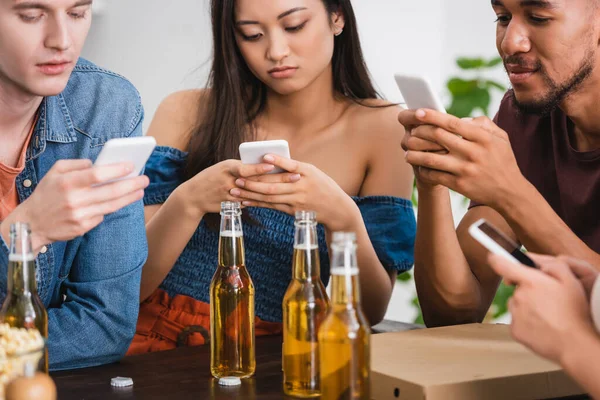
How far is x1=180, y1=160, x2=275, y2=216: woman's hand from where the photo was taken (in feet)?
5.17

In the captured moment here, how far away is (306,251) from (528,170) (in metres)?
0.90

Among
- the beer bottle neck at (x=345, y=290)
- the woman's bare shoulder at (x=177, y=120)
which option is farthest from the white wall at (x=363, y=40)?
the beer bottle neck at (x=345, y=290)

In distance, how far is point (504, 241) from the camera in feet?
3.61

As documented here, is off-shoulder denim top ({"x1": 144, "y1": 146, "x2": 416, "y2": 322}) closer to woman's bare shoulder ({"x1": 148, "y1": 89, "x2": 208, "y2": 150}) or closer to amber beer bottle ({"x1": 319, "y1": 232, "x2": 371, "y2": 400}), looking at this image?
woman's bare shoulder ({"x1": 148, "y1": 89, "x2": 208, "y2": 150})

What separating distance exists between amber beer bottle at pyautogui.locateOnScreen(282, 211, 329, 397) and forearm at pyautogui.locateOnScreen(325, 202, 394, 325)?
1.87 feet

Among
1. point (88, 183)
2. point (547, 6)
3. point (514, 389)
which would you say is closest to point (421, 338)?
point (514, 389)

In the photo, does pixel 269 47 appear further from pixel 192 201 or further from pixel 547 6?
pixel 547 6

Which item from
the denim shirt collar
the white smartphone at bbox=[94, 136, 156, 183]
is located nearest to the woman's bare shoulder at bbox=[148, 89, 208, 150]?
the denim shirt collar

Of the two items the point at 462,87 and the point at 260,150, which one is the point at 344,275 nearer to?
the point at 260,150

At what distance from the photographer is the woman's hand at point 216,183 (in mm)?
1577

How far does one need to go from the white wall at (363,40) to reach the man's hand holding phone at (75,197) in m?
2.19

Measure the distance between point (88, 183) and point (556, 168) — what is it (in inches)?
41.5

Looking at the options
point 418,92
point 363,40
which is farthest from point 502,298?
point 418,92

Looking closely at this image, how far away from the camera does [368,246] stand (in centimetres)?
177
